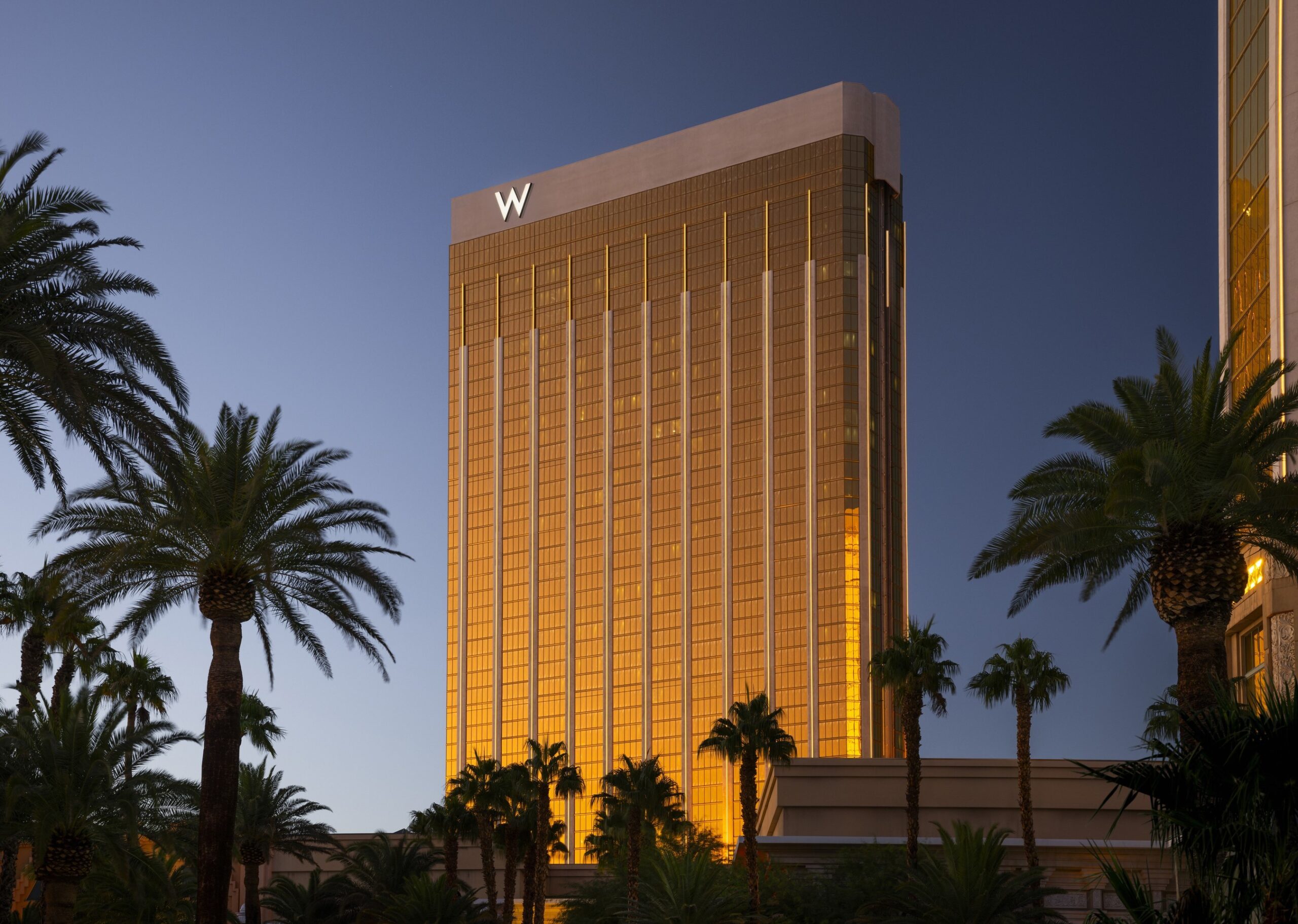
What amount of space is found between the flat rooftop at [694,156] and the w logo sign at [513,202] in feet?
0.28

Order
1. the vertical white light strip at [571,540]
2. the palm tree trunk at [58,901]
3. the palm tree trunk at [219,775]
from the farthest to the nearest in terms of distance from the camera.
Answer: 1. the vertical white light strip at [571,540]
2. the palm tree trunk at [58,901]
3. the palm tree trunk at [219,775]

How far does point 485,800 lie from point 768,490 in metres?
88.0

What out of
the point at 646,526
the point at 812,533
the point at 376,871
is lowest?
the point at 376,871

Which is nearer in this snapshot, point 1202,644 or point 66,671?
point 1202,644

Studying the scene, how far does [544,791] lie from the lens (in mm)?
62531

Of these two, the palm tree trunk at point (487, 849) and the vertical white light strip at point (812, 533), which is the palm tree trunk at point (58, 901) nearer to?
the palm tree trunk at point (487, 849)

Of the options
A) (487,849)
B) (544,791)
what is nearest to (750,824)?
(544,791)

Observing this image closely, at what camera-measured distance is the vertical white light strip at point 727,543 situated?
143125mm

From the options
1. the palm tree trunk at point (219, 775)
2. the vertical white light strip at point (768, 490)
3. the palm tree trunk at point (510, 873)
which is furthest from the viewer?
the vertical white light strip at point (768, 490)

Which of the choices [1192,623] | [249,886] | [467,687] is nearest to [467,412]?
[467,687]

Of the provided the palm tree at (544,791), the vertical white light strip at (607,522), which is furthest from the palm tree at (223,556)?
the vertical white light strip at (607,522)

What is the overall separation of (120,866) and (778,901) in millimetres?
20634

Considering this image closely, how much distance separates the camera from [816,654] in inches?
5591

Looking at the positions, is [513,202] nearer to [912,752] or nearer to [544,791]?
[544,791]
